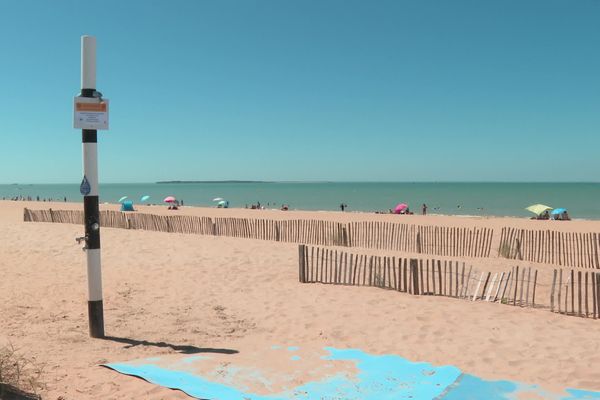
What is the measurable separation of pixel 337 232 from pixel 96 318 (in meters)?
11.2

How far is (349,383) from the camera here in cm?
446

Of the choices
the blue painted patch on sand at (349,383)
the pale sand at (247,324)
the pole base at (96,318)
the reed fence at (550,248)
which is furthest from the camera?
the reed fence at (550,248)

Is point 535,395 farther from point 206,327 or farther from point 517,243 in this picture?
point 517,243

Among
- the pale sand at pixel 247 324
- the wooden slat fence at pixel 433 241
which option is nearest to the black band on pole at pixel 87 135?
the pale sand at pixel 247 324

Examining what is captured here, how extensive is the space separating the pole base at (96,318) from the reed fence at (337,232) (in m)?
10.8

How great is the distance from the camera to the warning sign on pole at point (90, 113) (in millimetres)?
5297

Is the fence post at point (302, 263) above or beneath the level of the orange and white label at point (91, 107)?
beneath

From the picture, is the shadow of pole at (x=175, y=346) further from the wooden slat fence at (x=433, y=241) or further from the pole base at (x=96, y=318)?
the wooden slat fence at (x=433, y=241)

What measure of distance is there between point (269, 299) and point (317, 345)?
2724mm

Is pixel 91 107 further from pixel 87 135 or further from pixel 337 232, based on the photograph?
pixel 337 232

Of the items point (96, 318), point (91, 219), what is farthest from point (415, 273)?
point (91, 219)

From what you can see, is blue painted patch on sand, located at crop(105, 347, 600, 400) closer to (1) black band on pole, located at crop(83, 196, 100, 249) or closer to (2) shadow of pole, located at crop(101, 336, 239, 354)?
(2) shadow of pole, located at crop(101, 336, 239, 354)

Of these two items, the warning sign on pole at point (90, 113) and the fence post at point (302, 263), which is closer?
the warning sign on pole at point (90, 113)

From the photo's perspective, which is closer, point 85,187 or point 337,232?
point 85,187
